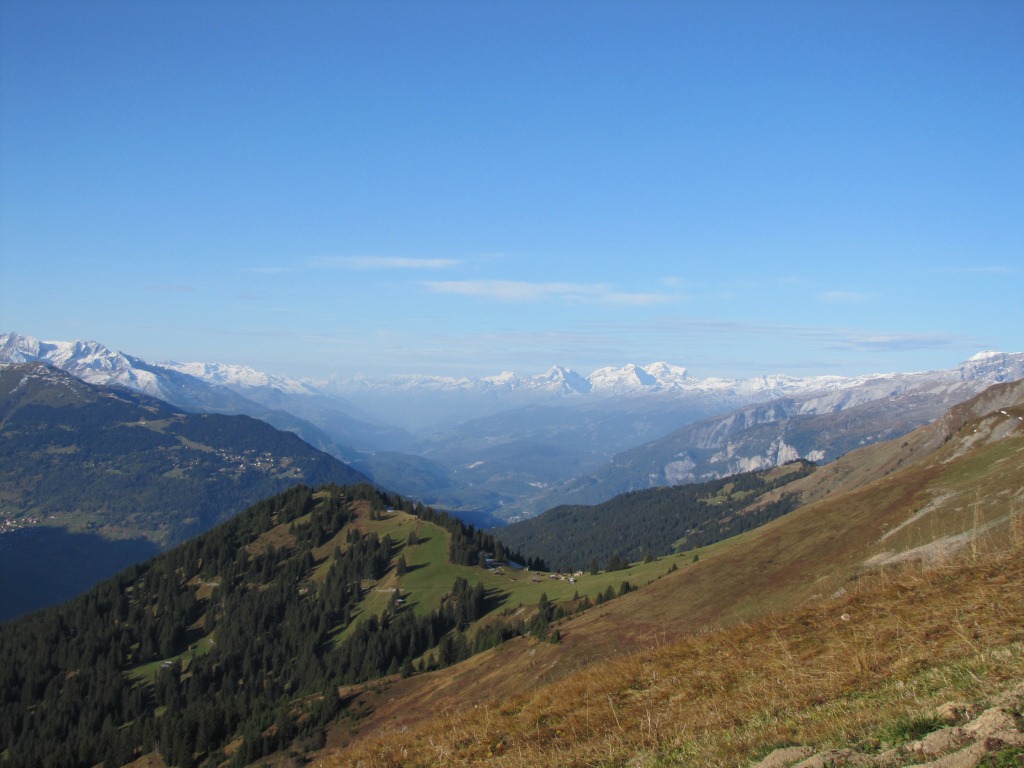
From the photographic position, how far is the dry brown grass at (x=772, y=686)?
10.3 meters

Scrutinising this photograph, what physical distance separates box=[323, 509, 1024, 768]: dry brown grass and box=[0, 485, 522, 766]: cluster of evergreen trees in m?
63.9

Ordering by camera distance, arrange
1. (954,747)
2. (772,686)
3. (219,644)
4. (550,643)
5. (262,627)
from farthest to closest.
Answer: (262,627)
(219,644)
(550,643)
(772,686)
(954,747)

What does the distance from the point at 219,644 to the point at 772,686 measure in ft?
516

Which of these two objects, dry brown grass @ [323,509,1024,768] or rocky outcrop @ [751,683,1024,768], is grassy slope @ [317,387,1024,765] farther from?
rocky outcrop @ [751,683,1024,768]

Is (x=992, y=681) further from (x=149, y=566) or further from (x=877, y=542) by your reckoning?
(x=149, y=566)

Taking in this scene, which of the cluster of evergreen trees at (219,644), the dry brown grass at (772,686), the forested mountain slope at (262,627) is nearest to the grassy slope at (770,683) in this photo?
the dry brown grass at (772,686)

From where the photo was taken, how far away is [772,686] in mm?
12805

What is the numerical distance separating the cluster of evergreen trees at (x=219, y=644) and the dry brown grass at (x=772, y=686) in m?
63.9

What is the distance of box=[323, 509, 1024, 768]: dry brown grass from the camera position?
1031 cm

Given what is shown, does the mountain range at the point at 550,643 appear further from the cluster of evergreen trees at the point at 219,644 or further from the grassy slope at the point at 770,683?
the cluster of evergreen trees at the point at 219,644

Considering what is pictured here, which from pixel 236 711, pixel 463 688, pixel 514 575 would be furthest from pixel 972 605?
pixel 514 575

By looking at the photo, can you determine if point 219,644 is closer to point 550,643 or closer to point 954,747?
point 550,643

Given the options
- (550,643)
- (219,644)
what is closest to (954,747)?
(550,643)

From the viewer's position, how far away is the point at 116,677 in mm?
135250
